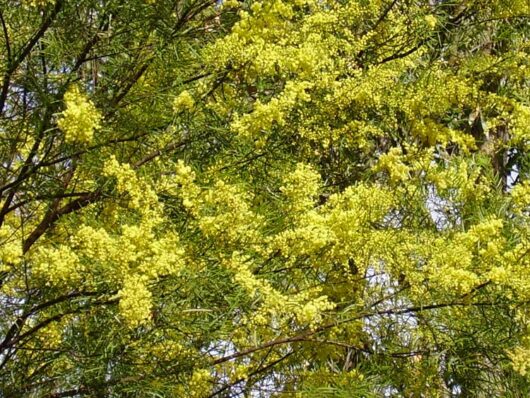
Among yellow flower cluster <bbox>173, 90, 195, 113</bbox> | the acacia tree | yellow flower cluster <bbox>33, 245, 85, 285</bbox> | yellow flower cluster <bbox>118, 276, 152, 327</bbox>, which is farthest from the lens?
yellow flower cluster <bbox>173, 90, 195, 113</bbox>

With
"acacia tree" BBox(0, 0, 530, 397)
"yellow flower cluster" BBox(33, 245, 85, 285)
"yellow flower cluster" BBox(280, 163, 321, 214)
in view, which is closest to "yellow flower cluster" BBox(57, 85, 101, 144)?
"acacia tree" BBox(0, 0, 530, 397)

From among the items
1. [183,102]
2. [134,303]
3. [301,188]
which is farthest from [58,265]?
[301,188]

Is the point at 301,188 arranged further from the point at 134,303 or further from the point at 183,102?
the point at 134,303

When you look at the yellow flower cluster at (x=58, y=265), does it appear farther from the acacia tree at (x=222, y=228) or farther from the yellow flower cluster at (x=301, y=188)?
the yellow flower cluster at (x=301, y=188)

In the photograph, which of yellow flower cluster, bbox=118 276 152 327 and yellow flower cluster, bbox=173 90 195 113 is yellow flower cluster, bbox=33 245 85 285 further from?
yellow flower cluster, bbox=173 90 195 113

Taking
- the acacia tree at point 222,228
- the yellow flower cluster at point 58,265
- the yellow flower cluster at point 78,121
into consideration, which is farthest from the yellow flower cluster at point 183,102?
the yellow flower cluster at point 58,265

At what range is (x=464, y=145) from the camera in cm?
438

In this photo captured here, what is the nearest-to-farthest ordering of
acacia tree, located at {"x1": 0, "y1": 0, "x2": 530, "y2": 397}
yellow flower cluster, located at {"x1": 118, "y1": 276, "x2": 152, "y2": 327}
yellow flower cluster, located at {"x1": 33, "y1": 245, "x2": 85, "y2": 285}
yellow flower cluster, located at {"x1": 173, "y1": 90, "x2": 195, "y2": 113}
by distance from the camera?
yellow flower cluster, located at {"x1": 118, "y1": 276, "x2": 152, "y2": 327} < yellow flower cluster, located at {"x1": 33, "y1": 245, "x2": 85, "y2": 285} < acacia tree, located at {"x1": 0, "y1": 0, "x2": 530, "y2": 397} < yellow flower cluster, located at {"x1": 173, "y1": 90, "x2": 195, "y2": 113}

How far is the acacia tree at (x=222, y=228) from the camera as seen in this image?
2.57 metres

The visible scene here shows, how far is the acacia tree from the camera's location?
2.57 m

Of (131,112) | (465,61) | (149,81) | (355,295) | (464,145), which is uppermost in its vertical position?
(465,61)

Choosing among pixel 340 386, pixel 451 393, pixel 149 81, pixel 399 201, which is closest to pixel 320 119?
pixel 399 201

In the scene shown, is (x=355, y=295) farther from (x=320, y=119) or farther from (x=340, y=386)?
(x=320, y=119)

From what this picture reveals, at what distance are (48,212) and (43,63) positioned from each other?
0.52m
